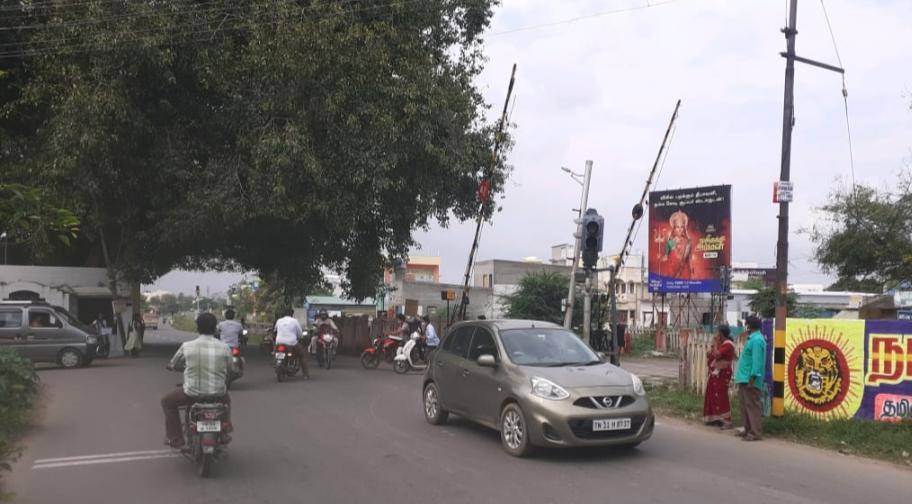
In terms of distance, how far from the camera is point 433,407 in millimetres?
11016

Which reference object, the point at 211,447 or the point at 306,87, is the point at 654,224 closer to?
the point at 306,87

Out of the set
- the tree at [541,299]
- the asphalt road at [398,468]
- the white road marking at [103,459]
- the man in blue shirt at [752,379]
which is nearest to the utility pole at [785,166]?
the man in blue shirt at [752,379]

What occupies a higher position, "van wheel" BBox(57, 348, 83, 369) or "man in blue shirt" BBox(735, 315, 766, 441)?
"man in blue shirt" BBox(735, 315, 766, 441)

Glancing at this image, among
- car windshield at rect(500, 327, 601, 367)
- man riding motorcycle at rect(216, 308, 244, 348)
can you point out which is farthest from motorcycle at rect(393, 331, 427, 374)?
car windshield at rect(500, 327, 601, 367)

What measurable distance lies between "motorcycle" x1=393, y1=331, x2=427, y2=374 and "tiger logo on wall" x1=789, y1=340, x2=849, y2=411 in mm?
10922

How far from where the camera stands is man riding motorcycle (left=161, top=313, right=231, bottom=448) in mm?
7691

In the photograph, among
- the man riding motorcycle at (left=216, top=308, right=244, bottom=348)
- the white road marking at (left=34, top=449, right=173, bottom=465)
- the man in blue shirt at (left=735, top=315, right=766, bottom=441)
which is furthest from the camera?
the man riding motorcycle at (left=216, top=308, right=244, bottom=348)

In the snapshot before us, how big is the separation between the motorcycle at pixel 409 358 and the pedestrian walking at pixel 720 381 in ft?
33.9

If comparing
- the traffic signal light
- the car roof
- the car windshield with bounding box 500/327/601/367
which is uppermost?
the traffic signal light

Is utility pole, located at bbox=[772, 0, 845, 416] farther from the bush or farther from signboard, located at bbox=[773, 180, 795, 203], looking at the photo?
the bush

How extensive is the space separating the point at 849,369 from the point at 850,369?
0.06 feet

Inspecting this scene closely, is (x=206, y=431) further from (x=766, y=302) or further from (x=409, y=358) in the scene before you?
(x=766, y=302)

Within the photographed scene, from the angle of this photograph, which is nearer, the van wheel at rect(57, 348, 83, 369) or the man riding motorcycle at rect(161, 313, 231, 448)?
the man riding motorcycle at rect(161, 313, 231, 448)

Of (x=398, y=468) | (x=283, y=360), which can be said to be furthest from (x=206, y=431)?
(x=283, y=360)
